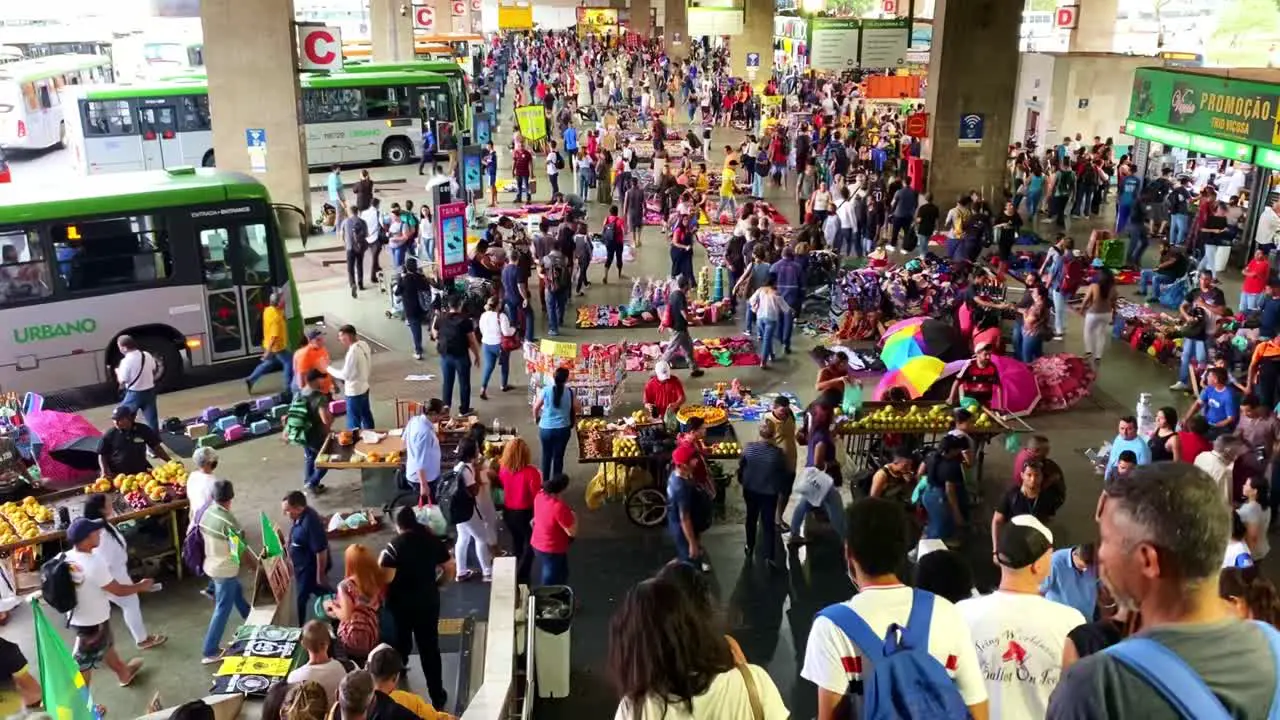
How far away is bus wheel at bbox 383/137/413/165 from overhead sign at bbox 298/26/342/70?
8.05 meters

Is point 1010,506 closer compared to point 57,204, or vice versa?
point 1010,506

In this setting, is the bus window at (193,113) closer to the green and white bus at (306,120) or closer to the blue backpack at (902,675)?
the green and white bus at (306,120)

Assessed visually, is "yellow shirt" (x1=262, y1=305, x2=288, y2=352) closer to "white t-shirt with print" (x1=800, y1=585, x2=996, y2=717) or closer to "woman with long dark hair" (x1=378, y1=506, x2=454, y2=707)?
"woman with long dark hair" (x1=378, y1=506, x2=454, y2=707)

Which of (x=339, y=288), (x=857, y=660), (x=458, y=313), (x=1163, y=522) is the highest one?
(x=1163, y=522)

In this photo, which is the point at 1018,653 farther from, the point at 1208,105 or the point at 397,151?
the point at 397,151

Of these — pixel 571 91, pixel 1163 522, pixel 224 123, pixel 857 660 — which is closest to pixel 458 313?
pixel 857 660

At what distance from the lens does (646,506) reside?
11094mm

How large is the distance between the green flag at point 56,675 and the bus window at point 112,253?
893cm

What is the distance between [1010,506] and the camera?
907 cm

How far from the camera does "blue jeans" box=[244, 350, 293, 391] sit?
47.2ft

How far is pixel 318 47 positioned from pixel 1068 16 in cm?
3179

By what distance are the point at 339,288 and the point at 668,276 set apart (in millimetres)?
6337

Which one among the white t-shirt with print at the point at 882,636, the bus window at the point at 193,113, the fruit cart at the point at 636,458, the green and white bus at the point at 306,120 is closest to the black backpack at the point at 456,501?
the fruit cart at the point at 636,458

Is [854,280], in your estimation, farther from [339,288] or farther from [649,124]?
[649,124]
